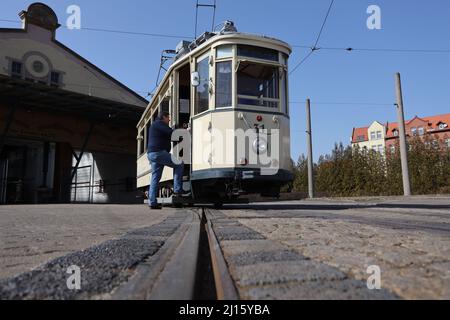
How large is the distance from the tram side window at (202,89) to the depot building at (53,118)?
1231 centimetres

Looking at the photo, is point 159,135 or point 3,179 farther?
Result: point 3,179

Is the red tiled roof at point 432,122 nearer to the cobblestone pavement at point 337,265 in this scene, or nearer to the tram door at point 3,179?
the tram door at point 3,179

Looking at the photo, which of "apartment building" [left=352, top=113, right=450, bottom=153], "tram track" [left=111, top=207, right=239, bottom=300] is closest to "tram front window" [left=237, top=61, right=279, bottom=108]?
"tram track" [left=111, top=207, right=239, bottom=300]

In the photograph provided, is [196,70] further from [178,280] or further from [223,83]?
[178,280]

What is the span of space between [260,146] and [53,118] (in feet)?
56.9

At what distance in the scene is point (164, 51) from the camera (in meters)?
11.1

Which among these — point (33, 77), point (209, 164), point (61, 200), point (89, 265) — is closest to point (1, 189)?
point (61, 200)

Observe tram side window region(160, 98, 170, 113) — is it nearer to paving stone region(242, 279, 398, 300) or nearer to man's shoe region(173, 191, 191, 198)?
man's shoe region(173, 191, 191, 198)

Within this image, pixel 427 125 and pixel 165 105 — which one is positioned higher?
pixel 427 125

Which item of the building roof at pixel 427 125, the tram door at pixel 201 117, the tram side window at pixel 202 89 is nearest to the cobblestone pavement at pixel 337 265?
the tram door at pixel 201 117

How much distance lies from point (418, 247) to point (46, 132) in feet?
70.6

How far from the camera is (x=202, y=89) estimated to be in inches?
295

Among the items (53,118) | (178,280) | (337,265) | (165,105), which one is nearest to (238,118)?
(165,105)
